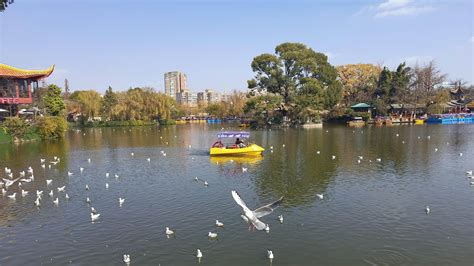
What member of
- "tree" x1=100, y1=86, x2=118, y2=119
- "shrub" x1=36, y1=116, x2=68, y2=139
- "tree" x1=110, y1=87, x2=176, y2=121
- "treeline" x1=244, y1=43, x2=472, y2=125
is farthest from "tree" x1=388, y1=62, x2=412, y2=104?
"tree" x1=100, y1=86, x2=118, y2=119

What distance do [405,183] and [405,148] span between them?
55.9 ft

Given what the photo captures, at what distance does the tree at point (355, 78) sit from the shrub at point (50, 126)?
6509 cm

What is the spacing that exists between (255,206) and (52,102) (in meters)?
58.3

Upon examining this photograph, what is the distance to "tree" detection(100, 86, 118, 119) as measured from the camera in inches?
4080

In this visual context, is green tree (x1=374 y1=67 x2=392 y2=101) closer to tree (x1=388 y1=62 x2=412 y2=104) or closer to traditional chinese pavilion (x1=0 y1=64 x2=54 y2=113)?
tree (x1=388 y1=62 x2=412 y2=104)

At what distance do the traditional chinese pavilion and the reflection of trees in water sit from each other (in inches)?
1805

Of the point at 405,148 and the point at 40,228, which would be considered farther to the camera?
the point at 405,148

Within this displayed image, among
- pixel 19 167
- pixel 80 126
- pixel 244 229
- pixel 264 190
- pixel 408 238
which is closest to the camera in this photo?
pixel 408 238

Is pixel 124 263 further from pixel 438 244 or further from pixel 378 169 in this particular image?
pixel 378 169

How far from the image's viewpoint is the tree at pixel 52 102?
66.2 meters

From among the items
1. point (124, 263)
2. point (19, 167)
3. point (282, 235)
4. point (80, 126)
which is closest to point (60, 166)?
point (19, 167)

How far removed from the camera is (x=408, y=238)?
49.3ft

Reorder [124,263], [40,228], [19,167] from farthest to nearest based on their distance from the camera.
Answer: [19,167]
[40,228]
[124,263]

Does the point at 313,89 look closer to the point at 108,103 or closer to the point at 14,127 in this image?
the point at 14,127
